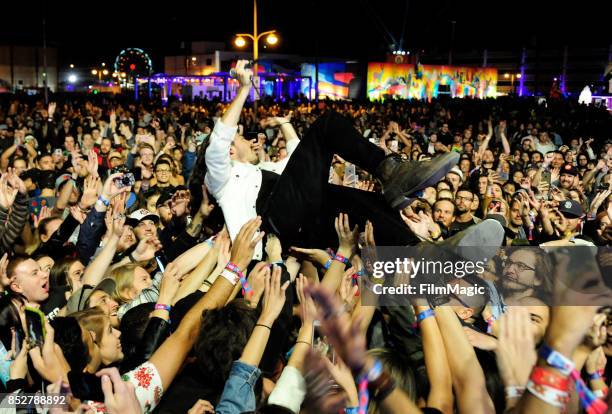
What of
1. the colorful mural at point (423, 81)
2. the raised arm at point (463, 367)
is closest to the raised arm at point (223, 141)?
the raised arm at point (463, 367)

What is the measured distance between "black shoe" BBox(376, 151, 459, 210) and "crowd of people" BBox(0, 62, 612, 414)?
1 centimetres

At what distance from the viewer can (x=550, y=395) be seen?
5.18ft

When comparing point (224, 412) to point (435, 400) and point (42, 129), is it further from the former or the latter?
point (42, 129)

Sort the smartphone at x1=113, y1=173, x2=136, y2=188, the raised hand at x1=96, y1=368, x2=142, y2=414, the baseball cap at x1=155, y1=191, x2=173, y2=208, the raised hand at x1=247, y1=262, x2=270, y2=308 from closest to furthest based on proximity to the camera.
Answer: the raised hand at x1=96, y1=368, x2=142, y2=414
the raised hand at x1=247, y1=262, x2=270, y2=308
the smartphone at x1=113, y1=173, x2=136, y2=188
the baseball cap at x1=155, y1=191, x2=173, y2=208

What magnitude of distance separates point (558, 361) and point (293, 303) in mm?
2046

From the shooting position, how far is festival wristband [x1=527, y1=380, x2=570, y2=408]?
1.58 meters

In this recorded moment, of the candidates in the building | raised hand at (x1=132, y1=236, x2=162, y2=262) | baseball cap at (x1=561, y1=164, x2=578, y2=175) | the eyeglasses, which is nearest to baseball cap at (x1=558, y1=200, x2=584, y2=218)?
the eyeglasses

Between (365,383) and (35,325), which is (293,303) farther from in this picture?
(365,383)

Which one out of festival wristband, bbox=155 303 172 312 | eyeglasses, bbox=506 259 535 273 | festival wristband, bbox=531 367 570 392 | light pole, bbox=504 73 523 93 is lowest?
festival wristband, bbox=155 303 172 312

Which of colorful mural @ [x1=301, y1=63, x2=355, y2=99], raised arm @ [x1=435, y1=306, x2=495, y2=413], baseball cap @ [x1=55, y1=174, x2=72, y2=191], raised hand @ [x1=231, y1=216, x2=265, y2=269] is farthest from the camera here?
colorful mural @ [x1=301, y1=63, x2=355, y2=99]

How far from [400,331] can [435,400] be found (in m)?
0.57

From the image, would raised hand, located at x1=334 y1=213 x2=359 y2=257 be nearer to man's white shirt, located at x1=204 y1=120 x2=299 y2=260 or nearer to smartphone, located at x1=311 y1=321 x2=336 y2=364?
smartphone, located at x1=311 y1=321 x2=336 y2=364

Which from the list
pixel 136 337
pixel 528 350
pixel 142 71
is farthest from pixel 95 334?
pixel 142 71

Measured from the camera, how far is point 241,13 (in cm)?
6022
